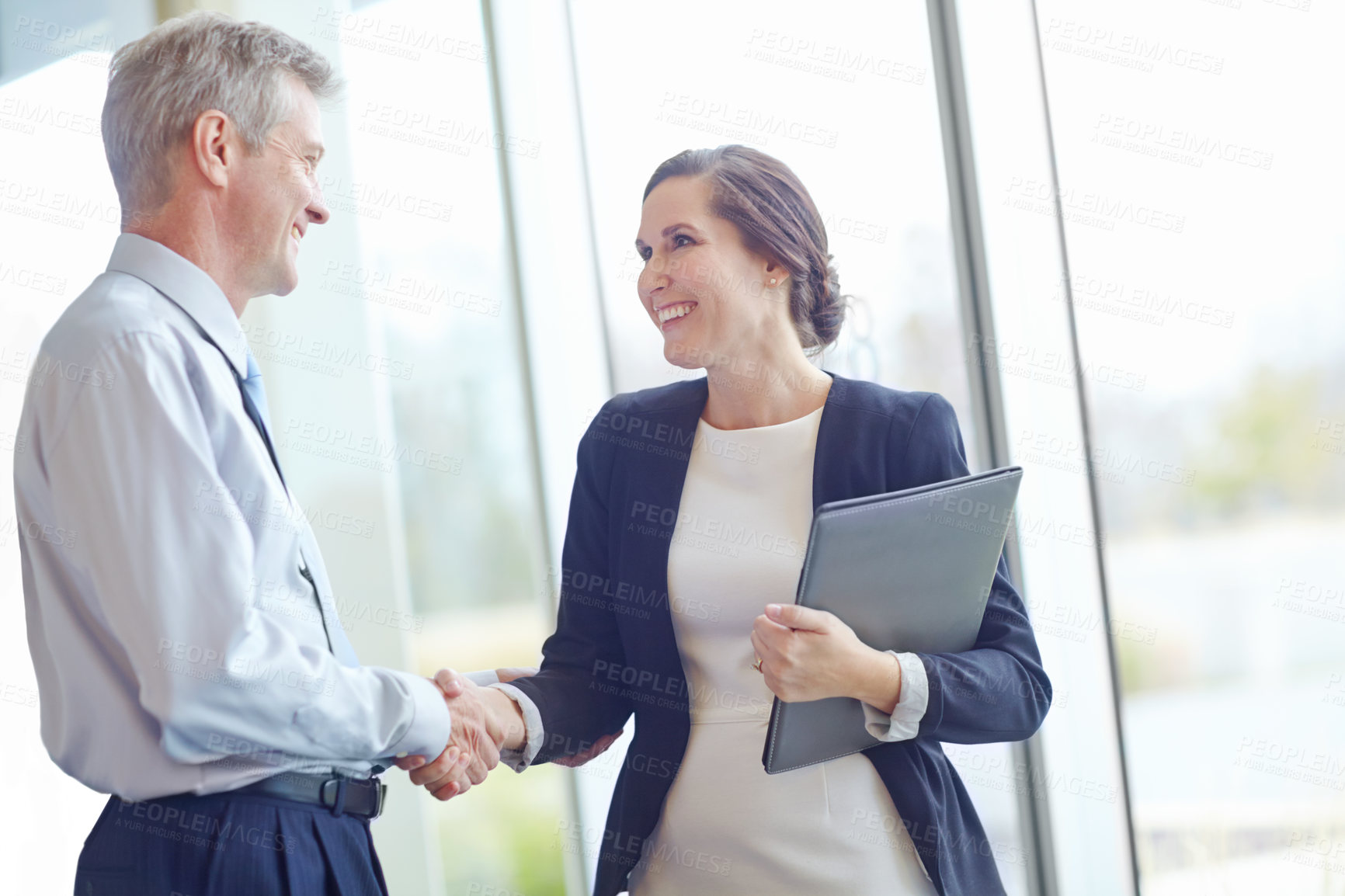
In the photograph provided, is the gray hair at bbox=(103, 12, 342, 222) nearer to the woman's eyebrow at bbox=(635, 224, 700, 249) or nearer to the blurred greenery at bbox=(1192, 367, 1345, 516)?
the woman's eyebrow at bbox=(635, 224, 700, 249)

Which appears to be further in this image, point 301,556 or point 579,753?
point 579,753

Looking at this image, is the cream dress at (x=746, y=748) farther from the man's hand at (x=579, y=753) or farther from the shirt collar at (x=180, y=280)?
the shirt collar at (x=180, y=280)

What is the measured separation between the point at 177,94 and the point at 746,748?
125 centimetres

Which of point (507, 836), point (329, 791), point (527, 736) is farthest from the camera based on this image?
point (507, 836)

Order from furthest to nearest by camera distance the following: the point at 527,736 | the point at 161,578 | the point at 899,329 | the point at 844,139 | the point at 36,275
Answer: the point at 36,275 < the point at 844,139 < the point at 899,329 < the point at 527,736 < the point at 161,578

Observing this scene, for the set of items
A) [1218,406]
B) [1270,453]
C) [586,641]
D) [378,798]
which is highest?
[1218,406]

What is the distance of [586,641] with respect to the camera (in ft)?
5.89

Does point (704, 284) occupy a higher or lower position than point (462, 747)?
higher

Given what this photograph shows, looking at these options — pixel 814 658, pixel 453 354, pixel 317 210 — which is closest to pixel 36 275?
pixel 453 354

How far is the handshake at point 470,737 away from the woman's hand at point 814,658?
0.51 m

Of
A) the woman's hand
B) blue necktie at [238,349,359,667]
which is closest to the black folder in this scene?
the woman's hand

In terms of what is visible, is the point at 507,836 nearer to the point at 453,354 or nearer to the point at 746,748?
the point at 453,354

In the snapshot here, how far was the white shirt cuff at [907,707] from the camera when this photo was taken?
4.67 ft

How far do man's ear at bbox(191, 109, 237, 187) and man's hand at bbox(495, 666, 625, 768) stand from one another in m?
0.96
